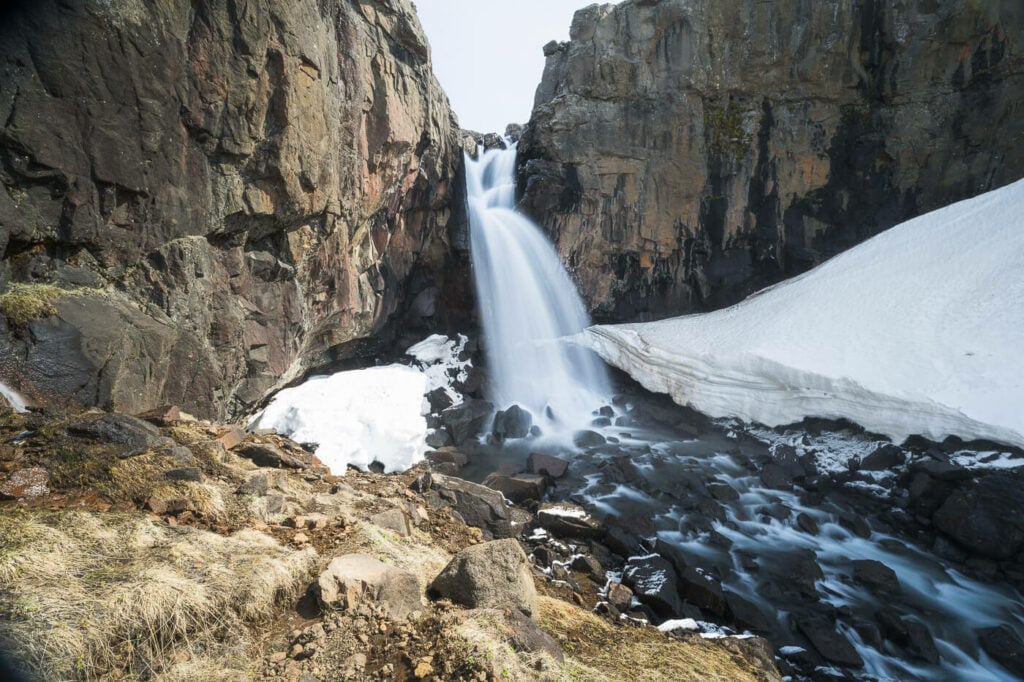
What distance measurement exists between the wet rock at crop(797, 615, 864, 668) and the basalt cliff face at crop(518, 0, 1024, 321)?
1553cm

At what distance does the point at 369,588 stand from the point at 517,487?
639 centimetres

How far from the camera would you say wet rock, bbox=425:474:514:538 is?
757 centimetres

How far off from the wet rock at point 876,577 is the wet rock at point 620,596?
4.32m

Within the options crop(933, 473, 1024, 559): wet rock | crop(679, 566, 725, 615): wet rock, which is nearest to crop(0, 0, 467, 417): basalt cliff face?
crop(679, 566, 725, 615): wet rock

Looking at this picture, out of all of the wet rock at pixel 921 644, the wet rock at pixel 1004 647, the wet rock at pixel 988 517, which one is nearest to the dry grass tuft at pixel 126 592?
the wet rock at pixel 921 644

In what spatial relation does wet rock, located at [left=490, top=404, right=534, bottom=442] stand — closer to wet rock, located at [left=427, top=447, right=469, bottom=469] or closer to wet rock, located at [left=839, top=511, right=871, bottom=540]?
wet rock, located at [left=427, top=447, right=469, bottom=469]

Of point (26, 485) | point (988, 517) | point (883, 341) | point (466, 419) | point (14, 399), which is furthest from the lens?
point (466, 419)

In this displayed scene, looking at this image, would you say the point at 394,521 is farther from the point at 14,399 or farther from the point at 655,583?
the point at 14,399

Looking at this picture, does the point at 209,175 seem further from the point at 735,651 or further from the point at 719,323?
the point at 719,323

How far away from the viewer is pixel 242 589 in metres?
3.27

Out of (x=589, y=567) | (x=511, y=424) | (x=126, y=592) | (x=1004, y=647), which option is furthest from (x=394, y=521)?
(x=511, y=424)

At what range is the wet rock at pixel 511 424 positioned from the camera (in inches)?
571

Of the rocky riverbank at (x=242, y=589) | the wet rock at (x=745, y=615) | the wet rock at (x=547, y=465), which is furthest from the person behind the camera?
the wet rock at (x=547, y=465)

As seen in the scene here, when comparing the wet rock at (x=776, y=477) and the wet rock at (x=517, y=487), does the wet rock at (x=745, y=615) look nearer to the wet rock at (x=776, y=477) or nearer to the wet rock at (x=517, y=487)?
the wet rock at (x=517, y=487)
